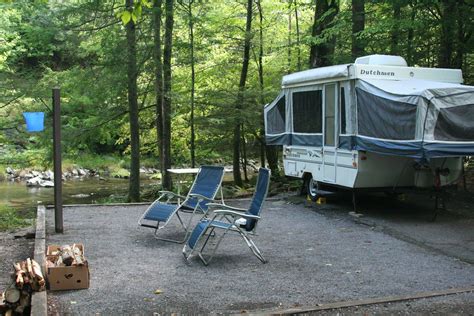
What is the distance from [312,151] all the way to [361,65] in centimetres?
203

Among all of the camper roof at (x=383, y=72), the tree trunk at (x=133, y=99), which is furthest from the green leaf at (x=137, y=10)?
the tree trunk at (x=133, y=99)

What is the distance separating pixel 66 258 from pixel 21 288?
1.90ft

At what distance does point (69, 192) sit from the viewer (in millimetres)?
19312

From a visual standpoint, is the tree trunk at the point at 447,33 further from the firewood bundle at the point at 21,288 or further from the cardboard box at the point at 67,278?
the firewood bundle at the point at 21,288

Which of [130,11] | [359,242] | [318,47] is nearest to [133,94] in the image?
[318,47]

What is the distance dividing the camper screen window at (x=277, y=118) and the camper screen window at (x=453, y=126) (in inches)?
162

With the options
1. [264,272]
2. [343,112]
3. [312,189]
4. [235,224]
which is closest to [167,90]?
[312,189]

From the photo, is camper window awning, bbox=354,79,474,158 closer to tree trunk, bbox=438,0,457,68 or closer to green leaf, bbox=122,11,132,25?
tree trunk, bbox=438,0,457,68

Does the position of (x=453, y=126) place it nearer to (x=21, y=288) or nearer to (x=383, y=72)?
(x=383, y=72)

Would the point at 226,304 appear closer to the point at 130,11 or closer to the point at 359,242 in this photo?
the point at 130,11

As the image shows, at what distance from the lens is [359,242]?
6.85 m

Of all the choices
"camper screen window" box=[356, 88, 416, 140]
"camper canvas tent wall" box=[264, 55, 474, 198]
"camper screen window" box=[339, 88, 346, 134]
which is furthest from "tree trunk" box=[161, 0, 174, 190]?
"camper screen window" box=[356, 88, 416, 140]

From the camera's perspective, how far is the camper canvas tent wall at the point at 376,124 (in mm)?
7086

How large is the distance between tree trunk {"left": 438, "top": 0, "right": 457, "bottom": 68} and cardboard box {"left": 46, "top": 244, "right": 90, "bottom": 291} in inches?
327
